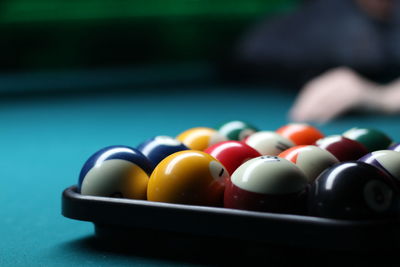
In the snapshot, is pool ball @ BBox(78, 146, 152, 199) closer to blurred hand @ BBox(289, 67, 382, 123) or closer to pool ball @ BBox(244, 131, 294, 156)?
A: pool ball @ BBox(244, 131, 294, 156)

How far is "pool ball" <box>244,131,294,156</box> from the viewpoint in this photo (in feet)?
6.72

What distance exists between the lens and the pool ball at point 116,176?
1.71 m


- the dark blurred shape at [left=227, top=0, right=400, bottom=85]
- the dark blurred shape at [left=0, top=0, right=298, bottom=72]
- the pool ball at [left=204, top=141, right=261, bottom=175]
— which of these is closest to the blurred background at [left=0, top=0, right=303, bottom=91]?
the dark blurred shape at [left=0, top=0, right=298, bottom=72]

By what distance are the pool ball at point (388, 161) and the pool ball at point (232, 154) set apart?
29cm

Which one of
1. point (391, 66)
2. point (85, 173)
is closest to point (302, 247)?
point (85, 173)

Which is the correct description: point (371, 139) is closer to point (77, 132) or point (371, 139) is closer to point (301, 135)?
point (301, 135)

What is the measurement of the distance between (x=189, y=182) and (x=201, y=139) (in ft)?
1.84

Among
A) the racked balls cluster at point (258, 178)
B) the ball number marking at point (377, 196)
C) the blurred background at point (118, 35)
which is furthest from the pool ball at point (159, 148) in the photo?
the blurred background at point (118, 35)

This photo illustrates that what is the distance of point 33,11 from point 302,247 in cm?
515

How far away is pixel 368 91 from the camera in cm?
429

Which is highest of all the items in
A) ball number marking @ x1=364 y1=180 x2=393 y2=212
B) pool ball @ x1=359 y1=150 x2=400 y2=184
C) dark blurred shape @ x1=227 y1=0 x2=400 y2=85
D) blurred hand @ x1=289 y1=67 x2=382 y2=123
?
dark blurred shape @ x1=227 y1=0 x2=400 y2=85

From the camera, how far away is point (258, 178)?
61.9 inches

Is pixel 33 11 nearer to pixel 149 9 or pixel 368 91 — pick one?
pixel 149 9

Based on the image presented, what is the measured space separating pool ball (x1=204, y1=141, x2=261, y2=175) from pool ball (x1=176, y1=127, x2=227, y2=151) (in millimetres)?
271
